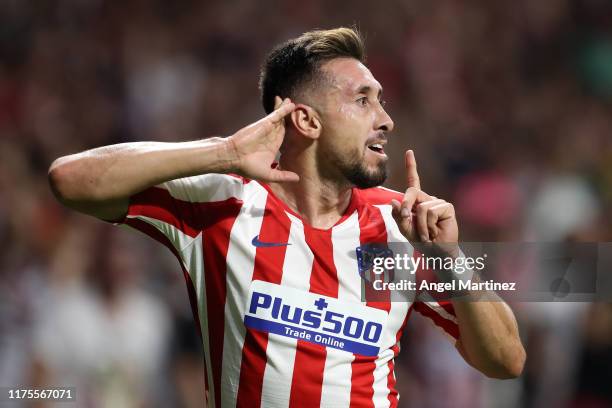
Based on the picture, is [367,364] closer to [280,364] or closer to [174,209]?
[280,364]

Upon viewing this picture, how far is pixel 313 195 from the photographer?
3100 mm

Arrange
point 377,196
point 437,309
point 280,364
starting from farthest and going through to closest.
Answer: point 377,196 → point 437,309 → point 280,364

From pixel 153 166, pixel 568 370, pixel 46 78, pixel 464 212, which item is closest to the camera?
pixel 153 166

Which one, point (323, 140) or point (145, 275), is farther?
point (145, 275)

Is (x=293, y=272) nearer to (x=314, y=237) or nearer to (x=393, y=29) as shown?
(x=314, y=237)

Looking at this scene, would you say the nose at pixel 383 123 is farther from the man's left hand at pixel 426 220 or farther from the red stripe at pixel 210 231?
the red stripe at pixel 210 231

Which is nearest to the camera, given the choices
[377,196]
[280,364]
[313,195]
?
[280,364]

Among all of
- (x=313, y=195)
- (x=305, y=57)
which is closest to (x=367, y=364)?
(x=313, y=195)

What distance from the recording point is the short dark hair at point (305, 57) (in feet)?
10.4

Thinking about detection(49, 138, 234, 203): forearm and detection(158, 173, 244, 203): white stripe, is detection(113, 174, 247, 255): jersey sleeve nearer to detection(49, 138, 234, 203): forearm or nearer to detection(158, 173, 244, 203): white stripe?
detection(158, 173, 244, 203): white stripe

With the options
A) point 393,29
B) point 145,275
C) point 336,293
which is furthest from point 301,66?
point 393,29

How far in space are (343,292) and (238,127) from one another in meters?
4.42

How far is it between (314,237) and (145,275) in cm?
293

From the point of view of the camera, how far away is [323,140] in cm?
308
